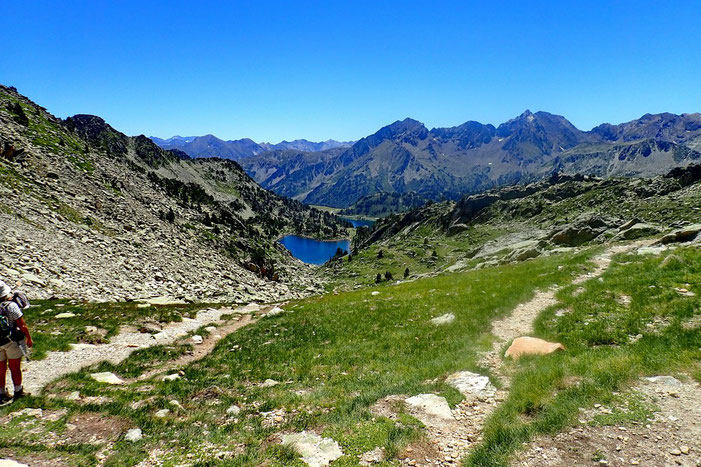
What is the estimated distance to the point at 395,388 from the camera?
1236cm

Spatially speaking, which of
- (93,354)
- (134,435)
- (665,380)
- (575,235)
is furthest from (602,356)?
(575,235)

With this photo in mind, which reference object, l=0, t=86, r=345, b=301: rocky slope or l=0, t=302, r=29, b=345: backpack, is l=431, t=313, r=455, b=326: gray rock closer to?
l=0, t=302, r=29, b=345: backpack

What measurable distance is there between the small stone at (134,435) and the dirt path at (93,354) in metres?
5.79

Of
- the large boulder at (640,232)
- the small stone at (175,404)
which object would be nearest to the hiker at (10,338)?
the small stone at (175,404)

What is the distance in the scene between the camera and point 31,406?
11.0 metres

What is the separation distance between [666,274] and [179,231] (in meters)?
77.8

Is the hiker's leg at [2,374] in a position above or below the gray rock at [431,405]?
above

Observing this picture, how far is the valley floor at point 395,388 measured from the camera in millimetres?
8148

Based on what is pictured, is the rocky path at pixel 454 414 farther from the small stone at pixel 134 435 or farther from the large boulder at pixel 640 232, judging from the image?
the large boulder at pixel 640 232

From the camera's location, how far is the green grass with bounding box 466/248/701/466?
27.6ft

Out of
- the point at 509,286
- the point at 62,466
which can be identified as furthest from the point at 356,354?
the point at 509,286

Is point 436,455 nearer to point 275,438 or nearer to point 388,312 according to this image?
point 275,438

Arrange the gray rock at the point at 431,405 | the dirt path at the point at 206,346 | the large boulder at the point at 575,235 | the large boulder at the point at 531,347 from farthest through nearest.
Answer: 1. the large boulder at the point at 575,235
2. the dirt path at the point at 206,346
3. the large boulder at the point at 531,347
4. the gray rock at the point at 431,405

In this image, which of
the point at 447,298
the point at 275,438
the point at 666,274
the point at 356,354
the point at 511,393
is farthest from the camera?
the point at 447,298
